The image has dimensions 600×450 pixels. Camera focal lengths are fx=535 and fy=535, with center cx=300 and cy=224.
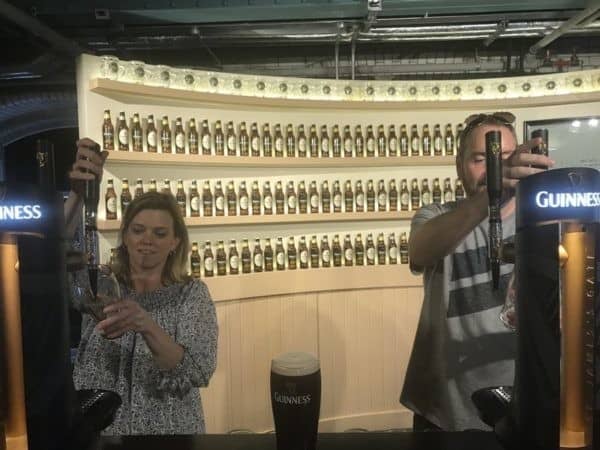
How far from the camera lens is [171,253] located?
181 centimetres

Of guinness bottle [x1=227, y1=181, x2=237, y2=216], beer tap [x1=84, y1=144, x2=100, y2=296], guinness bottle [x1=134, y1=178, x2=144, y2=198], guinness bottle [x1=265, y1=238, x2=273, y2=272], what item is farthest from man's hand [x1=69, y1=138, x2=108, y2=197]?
guinness bottle [x1=265, y1=238, x2=273, y2=272]

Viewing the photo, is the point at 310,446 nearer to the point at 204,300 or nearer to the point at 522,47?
the point at 204,300

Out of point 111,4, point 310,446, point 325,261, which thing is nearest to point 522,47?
point 325,261

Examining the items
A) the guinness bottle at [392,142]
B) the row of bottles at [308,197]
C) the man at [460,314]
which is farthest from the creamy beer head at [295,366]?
the guinness bottle at [392,142]

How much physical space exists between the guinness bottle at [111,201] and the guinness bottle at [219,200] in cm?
66

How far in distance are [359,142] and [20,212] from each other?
3337 millimetres

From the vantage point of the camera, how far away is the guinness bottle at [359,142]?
3.90m

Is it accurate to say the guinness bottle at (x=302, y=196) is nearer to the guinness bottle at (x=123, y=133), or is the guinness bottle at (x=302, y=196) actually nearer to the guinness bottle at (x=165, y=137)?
the guinness bottle at (x=165, y=137)

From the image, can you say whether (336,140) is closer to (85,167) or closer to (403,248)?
(403,248)

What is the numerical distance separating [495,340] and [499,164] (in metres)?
0.75

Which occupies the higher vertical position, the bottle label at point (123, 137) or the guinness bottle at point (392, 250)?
the bottle label at point (123, 137)

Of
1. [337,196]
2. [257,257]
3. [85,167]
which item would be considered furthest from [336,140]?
[85,167]

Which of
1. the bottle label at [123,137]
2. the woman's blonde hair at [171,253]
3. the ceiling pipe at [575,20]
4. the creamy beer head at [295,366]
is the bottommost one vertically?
the creamy beer head at [295,366]

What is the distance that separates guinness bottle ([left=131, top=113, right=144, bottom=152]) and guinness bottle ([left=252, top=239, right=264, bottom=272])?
102cm
